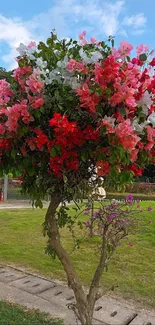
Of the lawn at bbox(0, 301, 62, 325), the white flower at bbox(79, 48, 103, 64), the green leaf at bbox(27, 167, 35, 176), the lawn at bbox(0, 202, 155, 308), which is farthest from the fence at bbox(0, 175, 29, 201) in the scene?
the white flower at bbox(79, 48, 103, 64)

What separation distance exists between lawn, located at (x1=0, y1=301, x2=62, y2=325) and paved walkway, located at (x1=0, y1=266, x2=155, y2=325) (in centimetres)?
13

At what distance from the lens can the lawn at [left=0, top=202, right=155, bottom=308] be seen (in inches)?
160

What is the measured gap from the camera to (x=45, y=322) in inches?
112

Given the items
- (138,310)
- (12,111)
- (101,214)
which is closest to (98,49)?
(12,111)

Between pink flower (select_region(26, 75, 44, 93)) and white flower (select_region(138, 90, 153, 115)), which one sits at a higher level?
pink flower (select_region(26, 75, 44, 93))

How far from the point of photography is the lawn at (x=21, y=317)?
2.80 m

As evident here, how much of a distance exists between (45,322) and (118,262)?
231 cm

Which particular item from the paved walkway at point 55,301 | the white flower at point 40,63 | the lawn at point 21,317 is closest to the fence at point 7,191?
the paved walkway at point 55,301

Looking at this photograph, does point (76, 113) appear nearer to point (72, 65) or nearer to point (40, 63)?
point (72, 65)

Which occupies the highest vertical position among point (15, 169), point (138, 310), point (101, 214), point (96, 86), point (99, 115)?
point (96, 86)

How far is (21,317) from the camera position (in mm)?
2912

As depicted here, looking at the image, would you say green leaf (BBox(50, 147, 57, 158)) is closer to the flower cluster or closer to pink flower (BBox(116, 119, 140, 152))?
the flower cluster

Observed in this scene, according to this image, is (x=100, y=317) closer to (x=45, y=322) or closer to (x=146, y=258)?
(x=45, y=322)

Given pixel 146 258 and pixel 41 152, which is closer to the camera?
pixel 41 152
